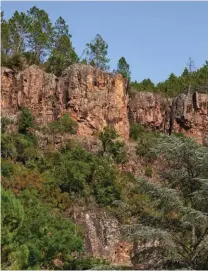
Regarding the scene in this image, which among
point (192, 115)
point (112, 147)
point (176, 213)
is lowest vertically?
point (176, 213)

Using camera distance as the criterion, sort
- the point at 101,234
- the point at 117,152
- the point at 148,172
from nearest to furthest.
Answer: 1. the point at 101,234
2. the point at 148,172
3. the point at 117,152

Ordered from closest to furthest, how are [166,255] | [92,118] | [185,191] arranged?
[166,255], [185,191], [92,118]

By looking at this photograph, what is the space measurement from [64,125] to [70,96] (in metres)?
3.45

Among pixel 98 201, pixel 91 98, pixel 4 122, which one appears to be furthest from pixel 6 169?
pixel 91 98

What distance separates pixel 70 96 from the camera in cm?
4288

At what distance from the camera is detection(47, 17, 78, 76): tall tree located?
46.3 meters

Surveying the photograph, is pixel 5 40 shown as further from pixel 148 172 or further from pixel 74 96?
pixel 148 172

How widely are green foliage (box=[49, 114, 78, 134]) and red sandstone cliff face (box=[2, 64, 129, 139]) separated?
1.02m

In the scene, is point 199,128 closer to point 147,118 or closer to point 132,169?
point 147,118

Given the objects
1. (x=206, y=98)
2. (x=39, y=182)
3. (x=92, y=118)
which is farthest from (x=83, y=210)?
(x=206, y=98)

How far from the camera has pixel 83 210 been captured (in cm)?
3177

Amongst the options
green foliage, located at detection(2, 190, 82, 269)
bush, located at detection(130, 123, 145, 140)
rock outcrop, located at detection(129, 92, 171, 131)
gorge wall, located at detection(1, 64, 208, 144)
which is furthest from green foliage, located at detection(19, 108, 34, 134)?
green foliage, located at detection(2, 190, 82, 269)

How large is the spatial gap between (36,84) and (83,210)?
574 inches

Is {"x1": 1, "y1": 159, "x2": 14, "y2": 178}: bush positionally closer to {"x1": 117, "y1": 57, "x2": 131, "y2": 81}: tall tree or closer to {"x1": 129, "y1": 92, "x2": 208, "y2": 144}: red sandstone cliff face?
{"x1": 129, "y1": 92, "x2": 208, "y2": 144}: red sandstone cliff face
